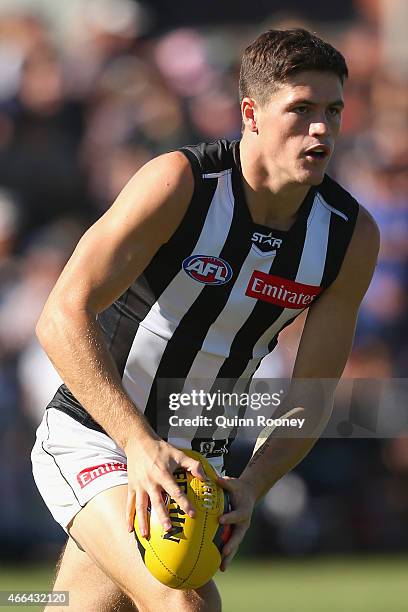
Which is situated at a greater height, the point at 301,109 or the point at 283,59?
the point at 283,59

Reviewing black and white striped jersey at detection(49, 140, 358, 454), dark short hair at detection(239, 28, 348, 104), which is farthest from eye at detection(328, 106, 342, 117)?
black and white striped jersey at detection(49, 140, 358, 454)

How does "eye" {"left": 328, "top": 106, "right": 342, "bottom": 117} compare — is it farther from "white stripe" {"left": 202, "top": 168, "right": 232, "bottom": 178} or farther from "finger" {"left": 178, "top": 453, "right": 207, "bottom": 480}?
"finger" {"left": 178, "top": 453, "right": 207, "bottom": 480}

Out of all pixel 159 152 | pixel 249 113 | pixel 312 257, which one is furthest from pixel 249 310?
pixel 159 152

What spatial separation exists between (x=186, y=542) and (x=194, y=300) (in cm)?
94

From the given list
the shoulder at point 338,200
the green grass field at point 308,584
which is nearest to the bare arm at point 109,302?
the shoulder at point 338,200

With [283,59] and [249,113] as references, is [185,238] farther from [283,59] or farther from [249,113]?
[283,59]

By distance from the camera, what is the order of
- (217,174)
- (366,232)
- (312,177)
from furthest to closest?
1. (366,232)
2. (217,174)
3. (312,177)

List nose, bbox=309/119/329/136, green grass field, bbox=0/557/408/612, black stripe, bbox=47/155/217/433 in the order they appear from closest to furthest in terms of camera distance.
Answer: nose, bbox=309/119/329/136 < black stripe, bbox=47/155/217/433 < green grass field, bbox=0/557/408/612

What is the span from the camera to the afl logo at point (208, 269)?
407 cm

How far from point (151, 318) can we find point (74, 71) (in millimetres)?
5893

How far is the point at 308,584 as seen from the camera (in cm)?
785

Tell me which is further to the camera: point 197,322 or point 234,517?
point 197,322

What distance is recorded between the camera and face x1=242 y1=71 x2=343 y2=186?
3930mm

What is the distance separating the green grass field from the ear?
11.6 ft
